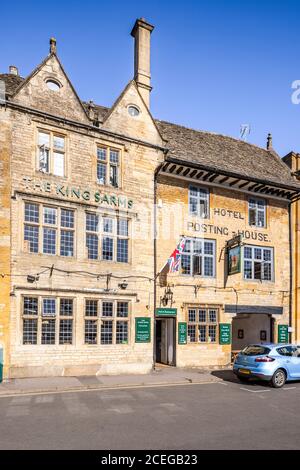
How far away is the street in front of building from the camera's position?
27.9 feet

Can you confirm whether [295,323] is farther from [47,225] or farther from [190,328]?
[47,225]

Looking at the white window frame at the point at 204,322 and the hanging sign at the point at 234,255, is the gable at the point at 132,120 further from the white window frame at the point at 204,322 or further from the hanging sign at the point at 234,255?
the white window frame at the point at 204,322

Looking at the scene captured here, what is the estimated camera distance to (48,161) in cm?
1781

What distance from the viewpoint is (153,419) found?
34.4 feet

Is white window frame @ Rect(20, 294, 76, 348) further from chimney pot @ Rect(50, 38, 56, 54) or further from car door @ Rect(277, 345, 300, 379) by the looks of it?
chimney pot @ Rect(50, 38, 56, 54)

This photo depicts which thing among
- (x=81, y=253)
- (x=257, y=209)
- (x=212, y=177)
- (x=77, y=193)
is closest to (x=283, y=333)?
(x=257, y=209)

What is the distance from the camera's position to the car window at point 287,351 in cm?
1649

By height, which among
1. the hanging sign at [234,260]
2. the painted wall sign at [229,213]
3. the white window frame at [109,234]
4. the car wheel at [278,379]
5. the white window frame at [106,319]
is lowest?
the car wheel at [278,379]

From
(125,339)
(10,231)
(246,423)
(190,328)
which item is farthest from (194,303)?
(246,423)

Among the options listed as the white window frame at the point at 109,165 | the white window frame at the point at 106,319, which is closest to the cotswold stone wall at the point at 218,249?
the white window frame at the point at 106,319

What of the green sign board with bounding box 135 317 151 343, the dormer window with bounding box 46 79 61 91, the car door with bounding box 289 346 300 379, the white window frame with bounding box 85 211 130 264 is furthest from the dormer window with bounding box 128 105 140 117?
the car door with bounding box 289 346 300 379

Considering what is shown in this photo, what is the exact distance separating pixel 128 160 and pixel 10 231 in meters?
6.35

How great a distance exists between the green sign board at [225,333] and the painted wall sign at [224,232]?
15.0 ft

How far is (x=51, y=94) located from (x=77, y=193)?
4.30 metres
